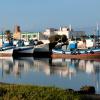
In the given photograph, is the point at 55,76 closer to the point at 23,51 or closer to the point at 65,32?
the point at 23,51

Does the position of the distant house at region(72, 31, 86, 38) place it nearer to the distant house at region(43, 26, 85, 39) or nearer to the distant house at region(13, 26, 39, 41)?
the distant house at region(43, 26, 85, 39)

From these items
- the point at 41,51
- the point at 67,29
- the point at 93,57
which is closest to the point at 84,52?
the point at 93,57

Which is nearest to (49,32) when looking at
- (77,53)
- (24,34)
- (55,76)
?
(24,34)

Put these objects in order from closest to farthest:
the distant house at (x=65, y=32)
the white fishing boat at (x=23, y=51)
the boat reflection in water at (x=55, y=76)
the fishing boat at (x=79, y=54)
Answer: the boat reflection in water at (x=55, y=76) → the fishing boat at (x=79, y=54) → the white fishing boat at (x=23, y=51) → the distant house at (x=65, y=32)

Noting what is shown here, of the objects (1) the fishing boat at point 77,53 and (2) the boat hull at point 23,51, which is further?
(2) the boat hull at point 23,51

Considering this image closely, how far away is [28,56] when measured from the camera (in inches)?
2392

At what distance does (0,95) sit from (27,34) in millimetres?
99132

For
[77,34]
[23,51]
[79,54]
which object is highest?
[77,34]

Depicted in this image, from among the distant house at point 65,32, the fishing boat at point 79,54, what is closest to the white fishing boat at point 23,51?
the fishing boat at point 79,54

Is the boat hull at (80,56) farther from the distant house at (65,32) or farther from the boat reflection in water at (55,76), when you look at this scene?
the distant house at (65,32)

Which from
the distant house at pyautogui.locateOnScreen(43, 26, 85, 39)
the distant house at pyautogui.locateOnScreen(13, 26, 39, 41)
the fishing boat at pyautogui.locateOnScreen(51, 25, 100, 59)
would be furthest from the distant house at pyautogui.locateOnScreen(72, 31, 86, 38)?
the fishing boat at pyautogui.locateOnScreen(51, 25, 100, 59)

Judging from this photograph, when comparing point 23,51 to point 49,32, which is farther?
point 49,32

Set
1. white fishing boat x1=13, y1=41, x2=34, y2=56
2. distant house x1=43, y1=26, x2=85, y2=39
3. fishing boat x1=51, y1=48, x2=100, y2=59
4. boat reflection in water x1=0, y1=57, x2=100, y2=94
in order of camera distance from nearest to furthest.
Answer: boat reflection in water x1=0, y1=57, x2=100, y2=94 < fishing boat x1=51, y1=48, x2=100, y2=59 < white fishing boat x1=13, y1=41, x2=34, y2=56 < distant house x1=43, y1=26, x2=85, y2=39

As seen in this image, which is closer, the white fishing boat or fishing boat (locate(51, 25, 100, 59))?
fishing boat (locate(51, 25, 100, 59))
